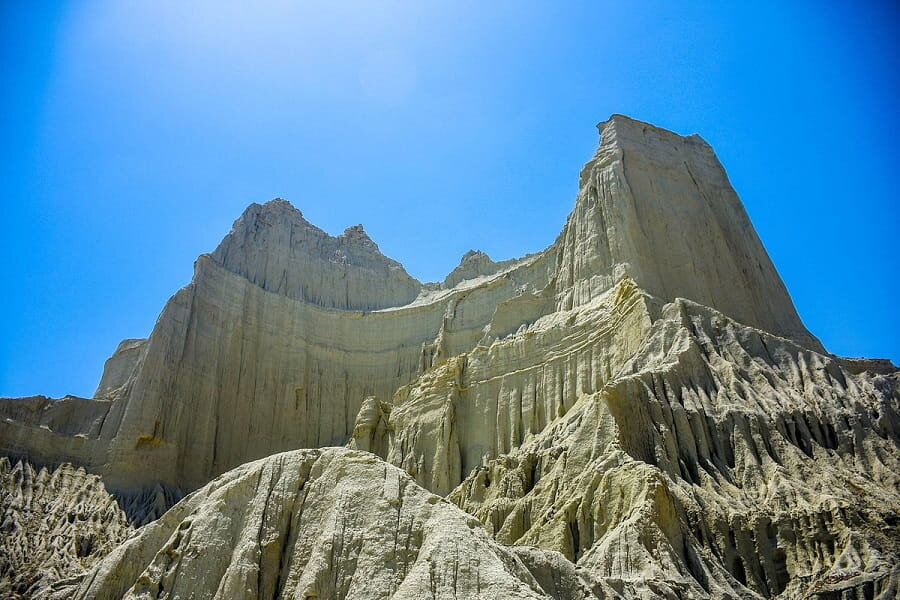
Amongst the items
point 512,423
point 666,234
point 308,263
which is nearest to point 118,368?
point 308,263

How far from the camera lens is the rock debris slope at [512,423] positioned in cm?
1440

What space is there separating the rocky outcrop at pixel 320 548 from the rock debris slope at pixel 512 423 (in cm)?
4

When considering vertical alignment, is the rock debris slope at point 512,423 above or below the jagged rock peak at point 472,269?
below

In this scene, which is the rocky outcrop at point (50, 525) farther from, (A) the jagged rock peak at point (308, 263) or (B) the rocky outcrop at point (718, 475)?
(A) the jagged rock peak at point (308, 263)

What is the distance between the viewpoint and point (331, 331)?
59.2 metres

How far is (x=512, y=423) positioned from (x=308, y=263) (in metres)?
28.5

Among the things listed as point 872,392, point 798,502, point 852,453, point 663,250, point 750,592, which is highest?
point 663,250

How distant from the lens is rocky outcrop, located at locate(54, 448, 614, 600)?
12867mm

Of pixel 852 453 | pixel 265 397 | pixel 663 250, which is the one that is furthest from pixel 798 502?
pixel 265 397

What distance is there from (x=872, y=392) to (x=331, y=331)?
38.2 metres

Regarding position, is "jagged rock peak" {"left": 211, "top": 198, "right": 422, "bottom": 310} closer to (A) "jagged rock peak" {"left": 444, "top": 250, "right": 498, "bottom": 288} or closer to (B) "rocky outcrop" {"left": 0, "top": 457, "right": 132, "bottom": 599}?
(A) "jagged rock peak" {"left": 444, "top": 250, "right": 498, "bottom": 288}

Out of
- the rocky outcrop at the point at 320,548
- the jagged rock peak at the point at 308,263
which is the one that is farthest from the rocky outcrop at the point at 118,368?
the rocky outcrop at the point at 320,548

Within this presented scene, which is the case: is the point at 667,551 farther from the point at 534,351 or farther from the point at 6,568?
the point at 6,568

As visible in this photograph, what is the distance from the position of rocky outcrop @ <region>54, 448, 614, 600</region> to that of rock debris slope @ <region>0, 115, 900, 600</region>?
42 mm
